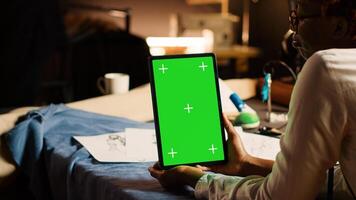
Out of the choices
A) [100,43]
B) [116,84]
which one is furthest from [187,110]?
[100,43]

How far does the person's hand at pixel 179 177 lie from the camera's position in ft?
3.45

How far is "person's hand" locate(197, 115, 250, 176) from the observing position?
3.67ft

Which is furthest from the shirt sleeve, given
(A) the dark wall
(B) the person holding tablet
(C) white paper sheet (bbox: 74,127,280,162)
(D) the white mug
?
(A) the dark wall

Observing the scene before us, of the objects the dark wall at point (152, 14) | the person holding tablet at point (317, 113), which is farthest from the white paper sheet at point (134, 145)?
the dark wall at point (152, 14)

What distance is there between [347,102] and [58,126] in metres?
0.95

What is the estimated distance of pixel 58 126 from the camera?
59.8 inches

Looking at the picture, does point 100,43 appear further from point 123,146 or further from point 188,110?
point 188,110

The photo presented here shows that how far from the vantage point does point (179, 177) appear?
106 cm

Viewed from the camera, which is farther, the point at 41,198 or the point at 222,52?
the point at 222,52

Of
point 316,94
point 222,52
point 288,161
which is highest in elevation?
point 316,94

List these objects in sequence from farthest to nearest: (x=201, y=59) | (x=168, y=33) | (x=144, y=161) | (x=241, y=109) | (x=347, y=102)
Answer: (x=168, y=33) → (x=241, y=109) → (x=144, y=161) → (x=201, y=59) → (x=347, y=102)

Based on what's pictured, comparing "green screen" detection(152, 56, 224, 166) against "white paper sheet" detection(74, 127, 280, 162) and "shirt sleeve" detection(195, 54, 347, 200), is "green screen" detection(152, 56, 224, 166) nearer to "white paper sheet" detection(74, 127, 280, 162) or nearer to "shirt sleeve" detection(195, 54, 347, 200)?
"white paper sheet" detection(74, 127, 280, 162)

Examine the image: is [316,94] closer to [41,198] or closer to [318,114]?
[318,114]

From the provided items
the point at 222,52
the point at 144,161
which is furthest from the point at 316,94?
the point at 222,52
